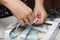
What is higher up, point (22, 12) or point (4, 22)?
point (22, 12)

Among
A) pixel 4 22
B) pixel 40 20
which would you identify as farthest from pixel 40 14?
pixel 4 22

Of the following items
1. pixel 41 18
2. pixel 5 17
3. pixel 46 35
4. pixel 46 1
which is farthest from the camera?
pixel 46 1

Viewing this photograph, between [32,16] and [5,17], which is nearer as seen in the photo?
[32,16]

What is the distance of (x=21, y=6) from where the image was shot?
790 millimetres

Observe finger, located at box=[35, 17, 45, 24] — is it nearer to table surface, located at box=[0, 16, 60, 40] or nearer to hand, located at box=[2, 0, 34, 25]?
hand, located at box=[2, 0, 34, 25]

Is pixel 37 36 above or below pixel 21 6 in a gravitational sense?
below

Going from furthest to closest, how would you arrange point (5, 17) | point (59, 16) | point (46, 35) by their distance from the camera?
1. point (5, 17)
2. point (59, 16)
3. point (46, 35)

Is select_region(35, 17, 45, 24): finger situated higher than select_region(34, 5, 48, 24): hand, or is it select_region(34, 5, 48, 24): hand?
select_region(34, 5, 48, 24): hand

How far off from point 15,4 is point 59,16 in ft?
1.18

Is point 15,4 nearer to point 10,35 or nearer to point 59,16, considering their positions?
point 10,35

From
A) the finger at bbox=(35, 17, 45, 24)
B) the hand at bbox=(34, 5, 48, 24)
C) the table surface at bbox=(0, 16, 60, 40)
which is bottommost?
the table surface at bbox=(0, 16, 60, 40)

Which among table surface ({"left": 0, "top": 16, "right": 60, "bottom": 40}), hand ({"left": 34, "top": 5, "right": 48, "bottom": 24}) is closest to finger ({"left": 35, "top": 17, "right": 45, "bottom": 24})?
hand ({"left": 34, "top": 5, "right": 48, "bottom": 24})

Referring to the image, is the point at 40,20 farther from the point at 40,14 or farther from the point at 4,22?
the point at 4,22

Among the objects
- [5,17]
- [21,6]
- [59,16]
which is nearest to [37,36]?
[21,6]
